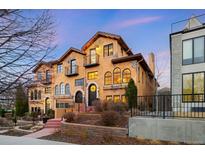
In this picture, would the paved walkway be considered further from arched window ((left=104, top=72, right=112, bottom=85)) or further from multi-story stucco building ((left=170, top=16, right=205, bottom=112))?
multi-story stucco building ((left=170, top=16, right=205, bottom=112))

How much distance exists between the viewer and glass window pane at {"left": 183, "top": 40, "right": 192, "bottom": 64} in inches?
360

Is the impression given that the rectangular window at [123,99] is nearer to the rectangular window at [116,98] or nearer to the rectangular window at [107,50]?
the rectangular window at [116,98]

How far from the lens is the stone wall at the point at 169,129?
19.8 feet

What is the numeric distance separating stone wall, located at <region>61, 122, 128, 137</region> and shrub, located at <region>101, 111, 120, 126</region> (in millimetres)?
391

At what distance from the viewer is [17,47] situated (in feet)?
12.5

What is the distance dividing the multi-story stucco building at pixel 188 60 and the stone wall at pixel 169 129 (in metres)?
1.72

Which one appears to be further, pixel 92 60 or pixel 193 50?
pixel 193 50

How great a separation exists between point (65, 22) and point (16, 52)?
3.69 meters

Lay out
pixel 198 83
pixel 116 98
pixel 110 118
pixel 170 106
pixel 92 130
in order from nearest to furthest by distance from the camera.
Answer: pixel 170 106 < pixel 92 130 < pixel 110 118 < pixel 116 98 < pixel 198 83

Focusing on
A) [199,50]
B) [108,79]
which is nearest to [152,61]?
[108,79]

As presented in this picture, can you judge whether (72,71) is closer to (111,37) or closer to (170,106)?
(111,37)

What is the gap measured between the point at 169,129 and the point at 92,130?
2133 millimetres

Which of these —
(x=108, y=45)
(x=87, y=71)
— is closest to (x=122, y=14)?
(x=108, y=45)

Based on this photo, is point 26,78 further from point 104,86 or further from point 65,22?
point 104,86
